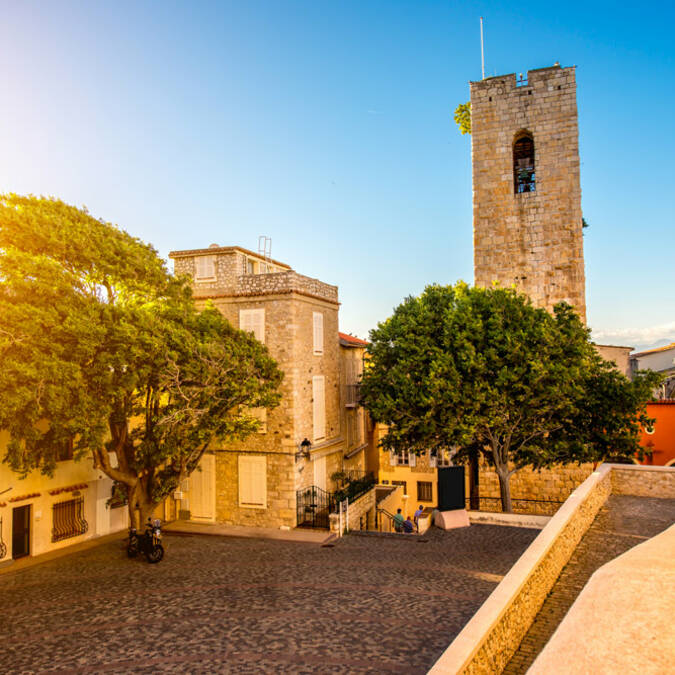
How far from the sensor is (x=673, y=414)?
987 inches

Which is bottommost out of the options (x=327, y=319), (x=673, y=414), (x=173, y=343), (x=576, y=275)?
(x=673, y=414)

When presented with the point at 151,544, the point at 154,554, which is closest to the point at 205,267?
the point at 151,544

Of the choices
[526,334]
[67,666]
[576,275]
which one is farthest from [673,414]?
[67,666]

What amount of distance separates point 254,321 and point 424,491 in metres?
15.6

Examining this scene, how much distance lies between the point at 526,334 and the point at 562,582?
10929 mm

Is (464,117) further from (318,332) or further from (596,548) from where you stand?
(596,548)

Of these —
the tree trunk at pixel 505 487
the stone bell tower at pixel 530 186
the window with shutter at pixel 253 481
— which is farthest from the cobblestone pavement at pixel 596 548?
the stone bell tower at pixel 530 186

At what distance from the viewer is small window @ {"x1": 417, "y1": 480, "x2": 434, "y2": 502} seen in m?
30.1

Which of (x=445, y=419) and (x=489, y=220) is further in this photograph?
(x=489, y=220)

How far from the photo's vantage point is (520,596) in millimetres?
7277

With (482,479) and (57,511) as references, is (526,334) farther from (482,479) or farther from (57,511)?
(57,511)

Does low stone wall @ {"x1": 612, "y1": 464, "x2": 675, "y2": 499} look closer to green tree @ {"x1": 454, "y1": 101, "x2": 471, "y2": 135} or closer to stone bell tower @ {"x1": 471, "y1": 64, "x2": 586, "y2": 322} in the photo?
stone bell tower @ {"x1": 471, "y1": 64, "x2": 586, "y2": 322}

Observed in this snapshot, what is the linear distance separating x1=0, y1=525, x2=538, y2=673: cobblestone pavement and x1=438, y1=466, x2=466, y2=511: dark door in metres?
1.86

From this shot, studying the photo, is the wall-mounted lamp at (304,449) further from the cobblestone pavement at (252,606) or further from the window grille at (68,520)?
the window grille at (68,520)
